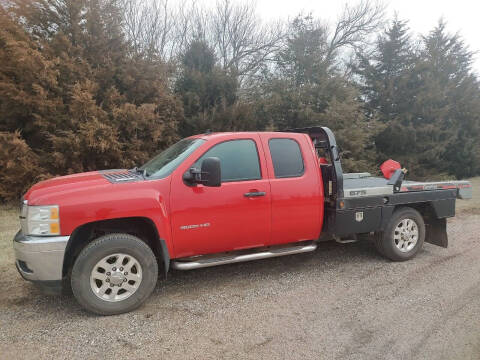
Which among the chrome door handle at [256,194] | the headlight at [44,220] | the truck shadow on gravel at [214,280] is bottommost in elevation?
the truck shadow on gravel at [214,280]

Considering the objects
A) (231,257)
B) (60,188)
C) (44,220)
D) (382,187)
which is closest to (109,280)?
(44,220)

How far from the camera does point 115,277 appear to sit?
11.7 feet

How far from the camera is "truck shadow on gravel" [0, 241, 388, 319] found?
3.76 metres

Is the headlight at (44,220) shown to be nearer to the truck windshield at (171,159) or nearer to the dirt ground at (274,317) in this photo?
the dirt ground at (274,317)

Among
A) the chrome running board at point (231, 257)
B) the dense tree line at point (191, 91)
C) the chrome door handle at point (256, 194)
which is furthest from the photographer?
the dense tree line at point (191, 91)

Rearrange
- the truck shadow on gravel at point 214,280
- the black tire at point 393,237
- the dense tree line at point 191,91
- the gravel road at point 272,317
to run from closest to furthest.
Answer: the gravel road at point 272,317
the truck shadow on gravel at point 214,280
the black tire at point 393,237
the dense tree line at point 191,91

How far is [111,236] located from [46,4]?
8.73 metres

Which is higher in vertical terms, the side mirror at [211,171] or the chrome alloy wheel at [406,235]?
the side mirror at [211,171]

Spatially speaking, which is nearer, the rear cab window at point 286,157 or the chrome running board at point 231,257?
the chrome running board at point 231,257

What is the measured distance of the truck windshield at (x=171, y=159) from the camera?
13.1 ft

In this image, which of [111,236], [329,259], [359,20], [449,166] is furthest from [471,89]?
[111,236]

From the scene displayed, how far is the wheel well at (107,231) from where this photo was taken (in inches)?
144

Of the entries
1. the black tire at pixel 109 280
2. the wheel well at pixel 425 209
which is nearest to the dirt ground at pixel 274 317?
the black tire at pixel 109 280

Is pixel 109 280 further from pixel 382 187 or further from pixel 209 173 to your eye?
pixel 382 187
